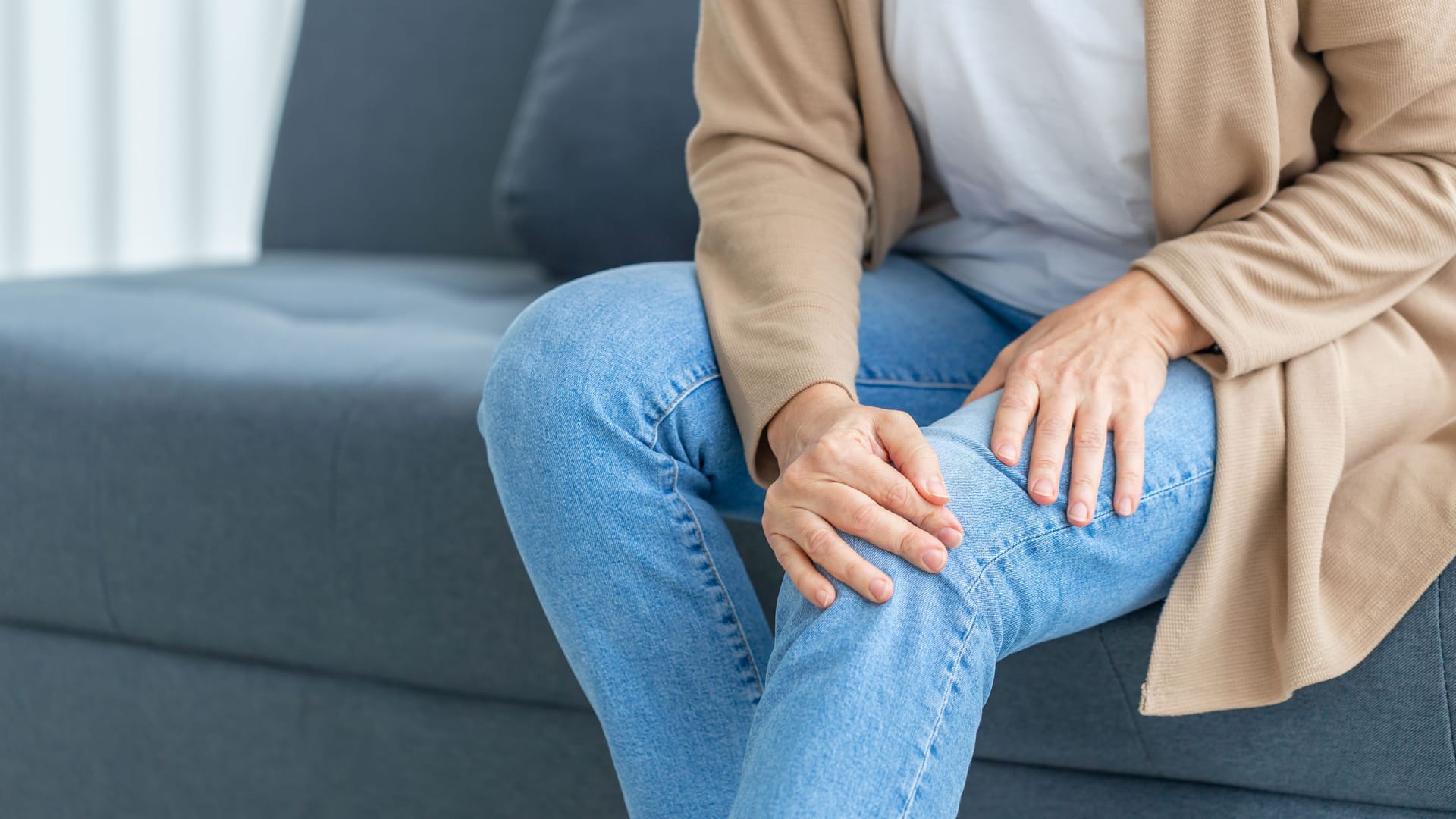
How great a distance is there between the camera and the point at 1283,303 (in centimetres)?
66

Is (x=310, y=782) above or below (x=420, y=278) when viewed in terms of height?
below

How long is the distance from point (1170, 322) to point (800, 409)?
21cm

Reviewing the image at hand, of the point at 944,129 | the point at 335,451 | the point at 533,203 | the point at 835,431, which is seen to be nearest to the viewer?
the point at 835,431

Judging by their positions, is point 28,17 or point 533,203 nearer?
point 533,203

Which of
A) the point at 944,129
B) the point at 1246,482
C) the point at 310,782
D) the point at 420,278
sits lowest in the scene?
the point at 310,782

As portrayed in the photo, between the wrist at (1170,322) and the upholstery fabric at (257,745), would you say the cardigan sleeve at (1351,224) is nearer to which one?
the wrist at (1170,322)

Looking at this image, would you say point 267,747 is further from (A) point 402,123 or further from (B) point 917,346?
(A) point 402,123

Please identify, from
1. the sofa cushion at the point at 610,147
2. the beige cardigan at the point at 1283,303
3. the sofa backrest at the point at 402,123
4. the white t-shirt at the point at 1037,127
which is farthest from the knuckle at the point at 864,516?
the sofa backrest at the point at 402,123

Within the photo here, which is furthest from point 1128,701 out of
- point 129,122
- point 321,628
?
point 129,122

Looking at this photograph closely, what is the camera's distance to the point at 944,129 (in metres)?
0.80

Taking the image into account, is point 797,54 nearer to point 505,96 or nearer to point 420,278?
point 420,278

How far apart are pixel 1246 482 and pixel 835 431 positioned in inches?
8.7

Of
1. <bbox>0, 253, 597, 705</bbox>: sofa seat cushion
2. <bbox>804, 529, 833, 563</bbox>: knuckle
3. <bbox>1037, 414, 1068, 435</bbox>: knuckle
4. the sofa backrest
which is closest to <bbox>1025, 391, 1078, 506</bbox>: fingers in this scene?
<bbox>1037, 414, 1068, 435</bbox>: knuckle

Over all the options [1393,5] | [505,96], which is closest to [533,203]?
[505,96]
